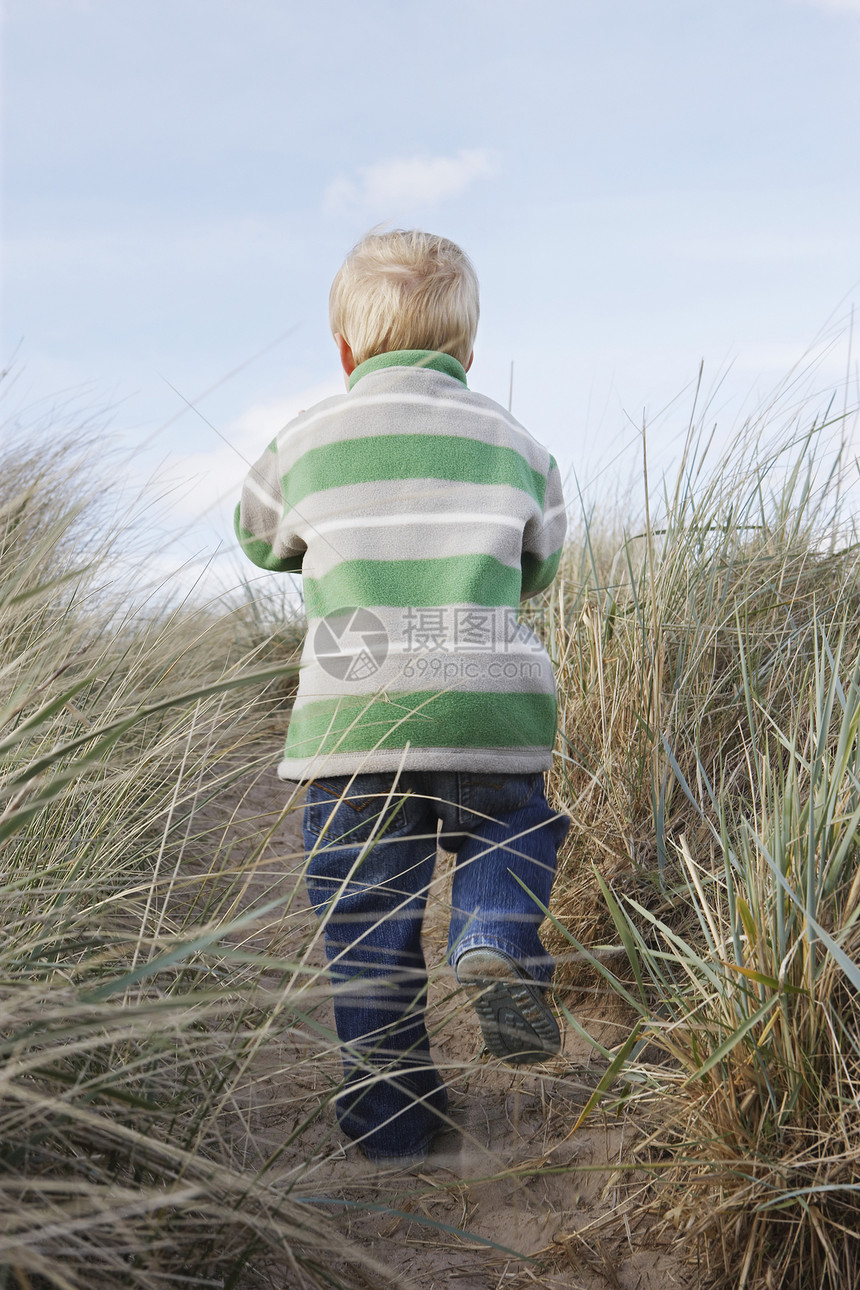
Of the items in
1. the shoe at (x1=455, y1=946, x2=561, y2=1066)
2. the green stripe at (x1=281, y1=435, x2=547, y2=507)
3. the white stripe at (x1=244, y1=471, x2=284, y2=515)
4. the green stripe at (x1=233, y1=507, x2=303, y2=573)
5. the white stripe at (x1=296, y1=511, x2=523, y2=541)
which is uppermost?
the green stripe at (x1=281, y1=435, x2=547, y2=507)

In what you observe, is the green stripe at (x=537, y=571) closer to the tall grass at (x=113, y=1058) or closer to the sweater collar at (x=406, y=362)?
the sweater collar at (x=406, y=362)

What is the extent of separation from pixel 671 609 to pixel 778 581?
0.39 m

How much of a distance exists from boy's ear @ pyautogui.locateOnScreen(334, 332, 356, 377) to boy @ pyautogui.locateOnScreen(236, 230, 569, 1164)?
78 millimetres

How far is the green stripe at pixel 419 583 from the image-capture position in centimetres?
147

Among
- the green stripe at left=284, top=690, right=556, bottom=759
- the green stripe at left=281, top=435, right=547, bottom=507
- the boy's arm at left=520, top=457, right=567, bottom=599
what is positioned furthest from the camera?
the boy's arm at left=520, top=457, right=567, bottom=599

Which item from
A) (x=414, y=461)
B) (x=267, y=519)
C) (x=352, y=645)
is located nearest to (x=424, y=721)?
(x=352, y=645)

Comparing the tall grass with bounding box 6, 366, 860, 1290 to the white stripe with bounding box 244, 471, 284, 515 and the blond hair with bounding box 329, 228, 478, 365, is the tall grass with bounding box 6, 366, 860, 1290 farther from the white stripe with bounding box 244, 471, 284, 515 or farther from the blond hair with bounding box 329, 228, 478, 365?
the blond hair with bounding box 329, 228, 478, 365

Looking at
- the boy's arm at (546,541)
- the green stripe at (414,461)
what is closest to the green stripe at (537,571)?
the boy's arm at (546,541)

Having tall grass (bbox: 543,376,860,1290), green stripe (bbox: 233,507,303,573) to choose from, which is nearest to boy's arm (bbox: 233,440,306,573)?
green stripe (bbox: 233,507,303,573)

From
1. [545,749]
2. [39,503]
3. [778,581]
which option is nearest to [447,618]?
[545,749]

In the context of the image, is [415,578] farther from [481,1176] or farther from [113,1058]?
[481,1176]

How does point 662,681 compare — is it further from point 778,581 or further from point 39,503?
point 39,503

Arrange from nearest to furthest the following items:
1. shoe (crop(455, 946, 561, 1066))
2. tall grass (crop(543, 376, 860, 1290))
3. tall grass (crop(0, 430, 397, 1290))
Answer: tall grass (crop(0, 430, 397, 1290)) → tall grass (crop(543, 376, 860, 1290)) → shoe (crop(455, 946, 561, 1066))

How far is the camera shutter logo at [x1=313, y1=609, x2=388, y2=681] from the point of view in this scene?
57.3 inches
